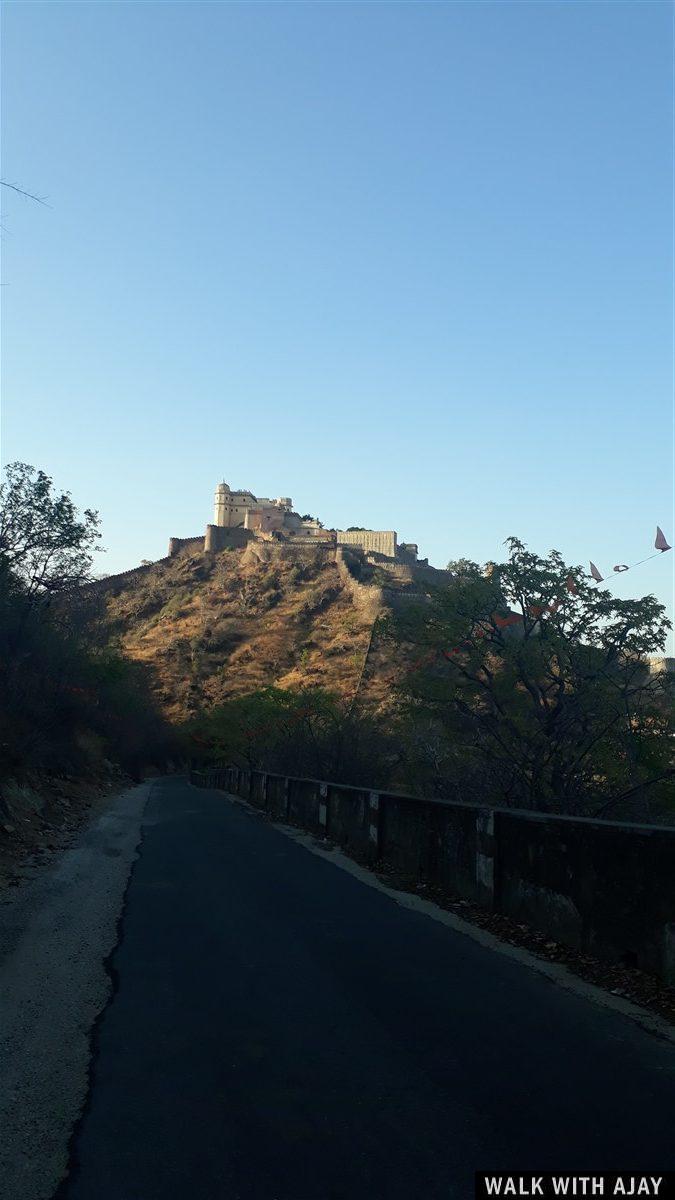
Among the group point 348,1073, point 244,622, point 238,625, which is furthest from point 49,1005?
point 244,622

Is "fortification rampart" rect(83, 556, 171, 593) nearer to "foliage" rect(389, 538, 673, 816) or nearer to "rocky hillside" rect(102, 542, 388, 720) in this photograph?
"rocky hillside" rect(102, 542, 388, 720)

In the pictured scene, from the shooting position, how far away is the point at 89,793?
3506cm

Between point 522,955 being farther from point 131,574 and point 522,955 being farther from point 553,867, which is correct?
point 131,574

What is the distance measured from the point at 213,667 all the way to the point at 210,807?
80316 millimetres

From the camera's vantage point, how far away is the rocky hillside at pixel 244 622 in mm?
103125

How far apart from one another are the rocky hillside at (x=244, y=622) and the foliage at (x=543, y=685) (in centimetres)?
5818

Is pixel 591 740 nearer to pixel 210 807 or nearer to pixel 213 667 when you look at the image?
pixel 210 807

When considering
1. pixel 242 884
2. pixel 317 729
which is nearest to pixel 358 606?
pixel 317 729

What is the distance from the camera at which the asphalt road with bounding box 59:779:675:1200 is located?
146 inches

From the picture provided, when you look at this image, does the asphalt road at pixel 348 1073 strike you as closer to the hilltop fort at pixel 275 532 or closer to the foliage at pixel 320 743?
the foliage at pixel 320 743

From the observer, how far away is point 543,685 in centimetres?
2286

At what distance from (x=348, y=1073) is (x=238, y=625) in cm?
11667

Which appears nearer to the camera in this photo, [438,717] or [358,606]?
[438,717]

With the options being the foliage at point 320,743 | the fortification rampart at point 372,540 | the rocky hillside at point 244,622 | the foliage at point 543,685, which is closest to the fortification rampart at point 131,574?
the rocky hillside at point 244,622
